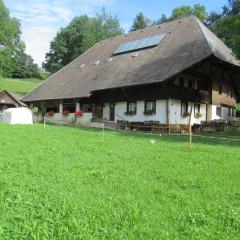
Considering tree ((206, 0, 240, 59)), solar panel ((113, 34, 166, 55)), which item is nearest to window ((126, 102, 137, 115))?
solar panel ((113, 34, 166, 55))

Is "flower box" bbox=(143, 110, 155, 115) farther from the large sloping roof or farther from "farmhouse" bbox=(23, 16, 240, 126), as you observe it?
the large sloping roof

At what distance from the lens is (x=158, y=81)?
A: 32125 millimetres

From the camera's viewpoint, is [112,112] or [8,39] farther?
[8,39]

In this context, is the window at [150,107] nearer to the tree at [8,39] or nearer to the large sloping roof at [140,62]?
the large sloping roof at [140,62]

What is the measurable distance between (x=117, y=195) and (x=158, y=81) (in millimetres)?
22916

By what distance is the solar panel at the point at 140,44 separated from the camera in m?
40.4

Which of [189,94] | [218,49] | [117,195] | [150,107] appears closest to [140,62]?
[150,107]

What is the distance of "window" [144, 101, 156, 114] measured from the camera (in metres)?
35.2

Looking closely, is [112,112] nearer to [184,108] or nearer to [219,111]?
[184,108]

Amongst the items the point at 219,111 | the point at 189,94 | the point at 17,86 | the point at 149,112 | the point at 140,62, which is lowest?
the point at 149,112

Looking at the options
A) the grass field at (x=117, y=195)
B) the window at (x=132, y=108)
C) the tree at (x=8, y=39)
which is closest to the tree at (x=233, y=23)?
the window at (x=132, y=108)

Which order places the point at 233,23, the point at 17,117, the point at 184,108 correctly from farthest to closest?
the point at 184,108, the point at 17,117, the point at 233,23

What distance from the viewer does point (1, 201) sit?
29.3ft

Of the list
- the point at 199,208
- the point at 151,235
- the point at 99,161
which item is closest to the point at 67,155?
the point at 99,161
